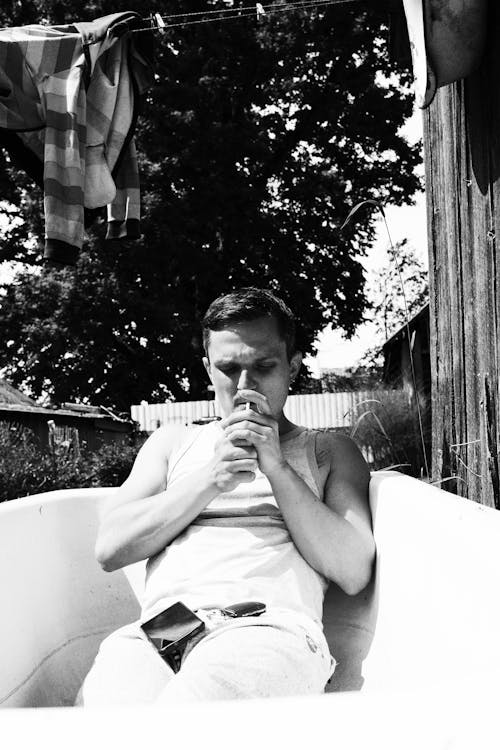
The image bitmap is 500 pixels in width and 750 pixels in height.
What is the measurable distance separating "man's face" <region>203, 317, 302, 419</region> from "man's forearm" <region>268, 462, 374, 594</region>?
0.17 m

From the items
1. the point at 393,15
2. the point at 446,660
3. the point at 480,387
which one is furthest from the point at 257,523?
the point at 393,15

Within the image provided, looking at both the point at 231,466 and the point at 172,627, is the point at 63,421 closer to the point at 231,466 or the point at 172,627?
the point at 231,466

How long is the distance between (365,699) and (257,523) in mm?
938

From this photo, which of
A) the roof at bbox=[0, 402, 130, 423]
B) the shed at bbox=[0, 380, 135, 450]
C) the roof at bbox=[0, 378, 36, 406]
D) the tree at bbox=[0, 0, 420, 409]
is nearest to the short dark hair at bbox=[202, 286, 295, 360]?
the shed at bbox=[0, 380, 135, 450]

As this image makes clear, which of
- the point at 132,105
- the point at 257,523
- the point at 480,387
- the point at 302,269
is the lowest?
the point at 257,523

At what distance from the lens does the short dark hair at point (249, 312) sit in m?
1.45

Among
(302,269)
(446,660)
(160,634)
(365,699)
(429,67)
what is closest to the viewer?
(365,699)

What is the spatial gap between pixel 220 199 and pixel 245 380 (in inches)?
Result: 467

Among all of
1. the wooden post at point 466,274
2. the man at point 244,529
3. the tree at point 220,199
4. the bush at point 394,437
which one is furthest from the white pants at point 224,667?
the tree at point 220,199

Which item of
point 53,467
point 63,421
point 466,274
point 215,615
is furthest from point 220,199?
point 215,615

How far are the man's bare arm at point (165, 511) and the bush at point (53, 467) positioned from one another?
16.6 feet

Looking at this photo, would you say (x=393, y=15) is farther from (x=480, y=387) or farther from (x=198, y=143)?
(x=198, y=143)

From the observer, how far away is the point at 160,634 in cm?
114

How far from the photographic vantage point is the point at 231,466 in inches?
51.4
